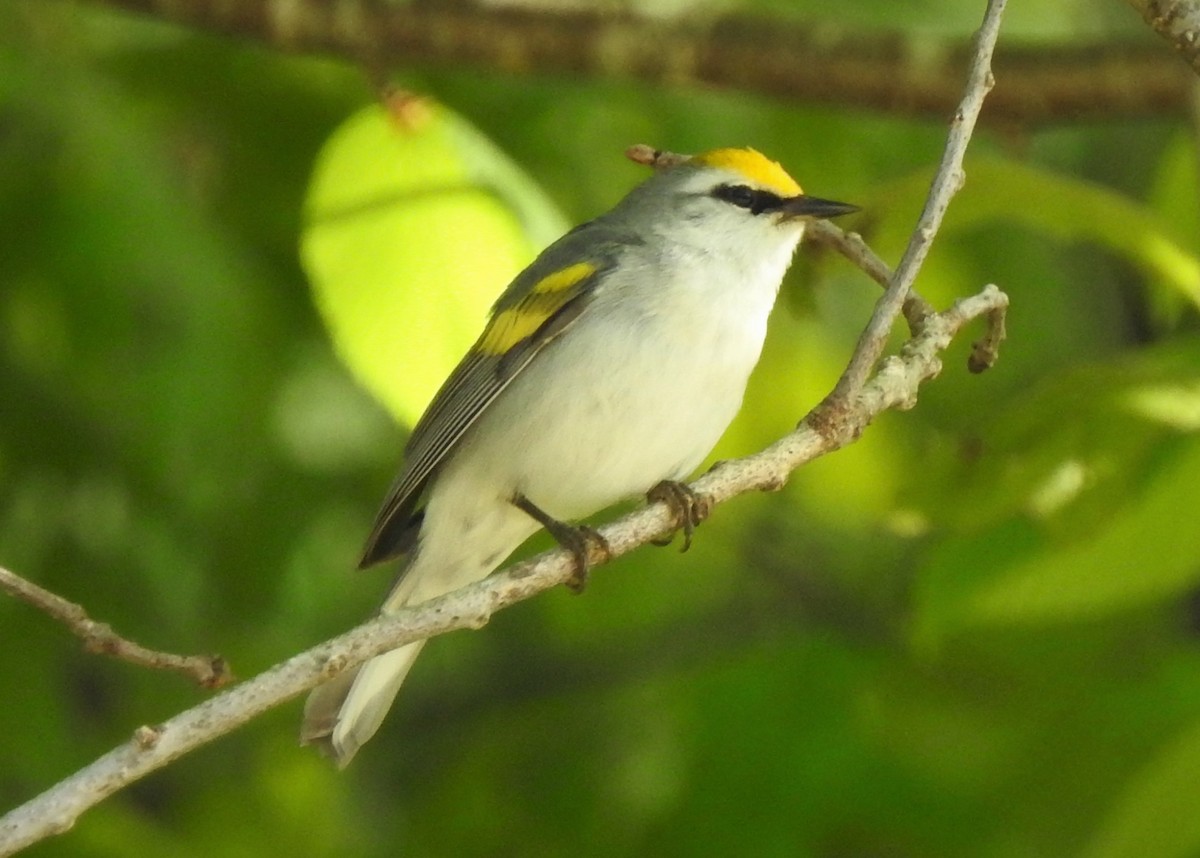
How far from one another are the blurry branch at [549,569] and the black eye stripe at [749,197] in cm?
Answer: 60

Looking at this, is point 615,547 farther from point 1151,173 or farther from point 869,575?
point 1151,173

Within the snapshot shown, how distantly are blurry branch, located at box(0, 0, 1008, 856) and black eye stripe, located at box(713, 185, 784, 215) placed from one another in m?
0.60

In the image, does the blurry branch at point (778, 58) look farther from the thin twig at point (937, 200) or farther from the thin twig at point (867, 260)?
the thin twig at point (937, 200)

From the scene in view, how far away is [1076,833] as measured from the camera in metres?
4.02

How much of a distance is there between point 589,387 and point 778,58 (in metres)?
1.38

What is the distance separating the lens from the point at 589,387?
11.5 feet

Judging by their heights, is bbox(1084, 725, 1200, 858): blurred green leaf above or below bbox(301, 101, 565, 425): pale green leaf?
below

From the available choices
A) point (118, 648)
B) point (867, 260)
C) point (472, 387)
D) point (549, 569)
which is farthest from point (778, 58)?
point (118, 648)

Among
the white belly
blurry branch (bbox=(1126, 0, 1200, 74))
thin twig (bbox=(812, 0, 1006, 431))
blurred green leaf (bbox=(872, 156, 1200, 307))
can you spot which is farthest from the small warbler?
blurry branch (bbox=(1126, 0, 1200, 74))

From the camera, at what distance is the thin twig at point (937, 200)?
8.36 feet

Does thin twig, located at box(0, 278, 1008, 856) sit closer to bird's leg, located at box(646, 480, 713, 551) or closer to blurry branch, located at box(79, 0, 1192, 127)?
bird's leg, located at box(646, 480, 713, 551)

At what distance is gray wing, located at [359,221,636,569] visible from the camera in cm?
360

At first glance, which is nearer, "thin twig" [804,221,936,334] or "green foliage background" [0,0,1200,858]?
"thin twig" [804,221,936,334]

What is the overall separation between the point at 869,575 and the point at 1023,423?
2.81 meters
